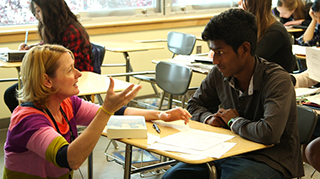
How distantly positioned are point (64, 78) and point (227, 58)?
0.72 meters

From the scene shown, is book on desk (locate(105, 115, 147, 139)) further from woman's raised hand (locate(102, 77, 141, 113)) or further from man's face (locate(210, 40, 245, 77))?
man's face (locate(210, 40, 245, 77))

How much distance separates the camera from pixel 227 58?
1.72m

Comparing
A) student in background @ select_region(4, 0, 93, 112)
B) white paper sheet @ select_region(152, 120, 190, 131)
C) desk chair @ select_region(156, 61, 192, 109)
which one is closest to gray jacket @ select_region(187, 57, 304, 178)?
white paper sheet @ select_region(152, 120, 190, 131)

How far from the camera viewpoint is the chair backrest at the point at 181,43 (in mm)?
4258

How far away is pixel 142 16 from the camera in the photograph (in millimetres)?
5258

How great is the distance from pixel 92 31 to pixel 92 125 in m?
3.42

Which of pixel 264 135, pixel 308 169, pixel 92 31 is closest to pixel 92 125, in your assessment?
pixel 264 135

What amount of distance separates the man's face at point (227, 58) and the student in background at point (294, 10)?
174 inches

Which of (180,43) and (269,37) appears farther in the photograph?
(180,43)

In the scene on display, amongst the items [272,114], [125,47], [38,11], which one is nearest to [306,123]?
[272,114]

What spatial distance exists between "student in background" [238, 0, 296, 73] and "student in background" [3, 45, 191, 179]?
1.73 m

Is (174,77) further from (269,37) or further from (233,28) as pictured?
(233,28)

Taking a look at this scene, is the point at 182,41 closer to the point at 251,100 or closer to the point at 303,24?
the point at 303,24

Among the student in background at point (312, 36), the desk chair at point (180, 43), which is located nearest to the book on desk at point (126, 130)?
the desk chair at point (180, 43)
